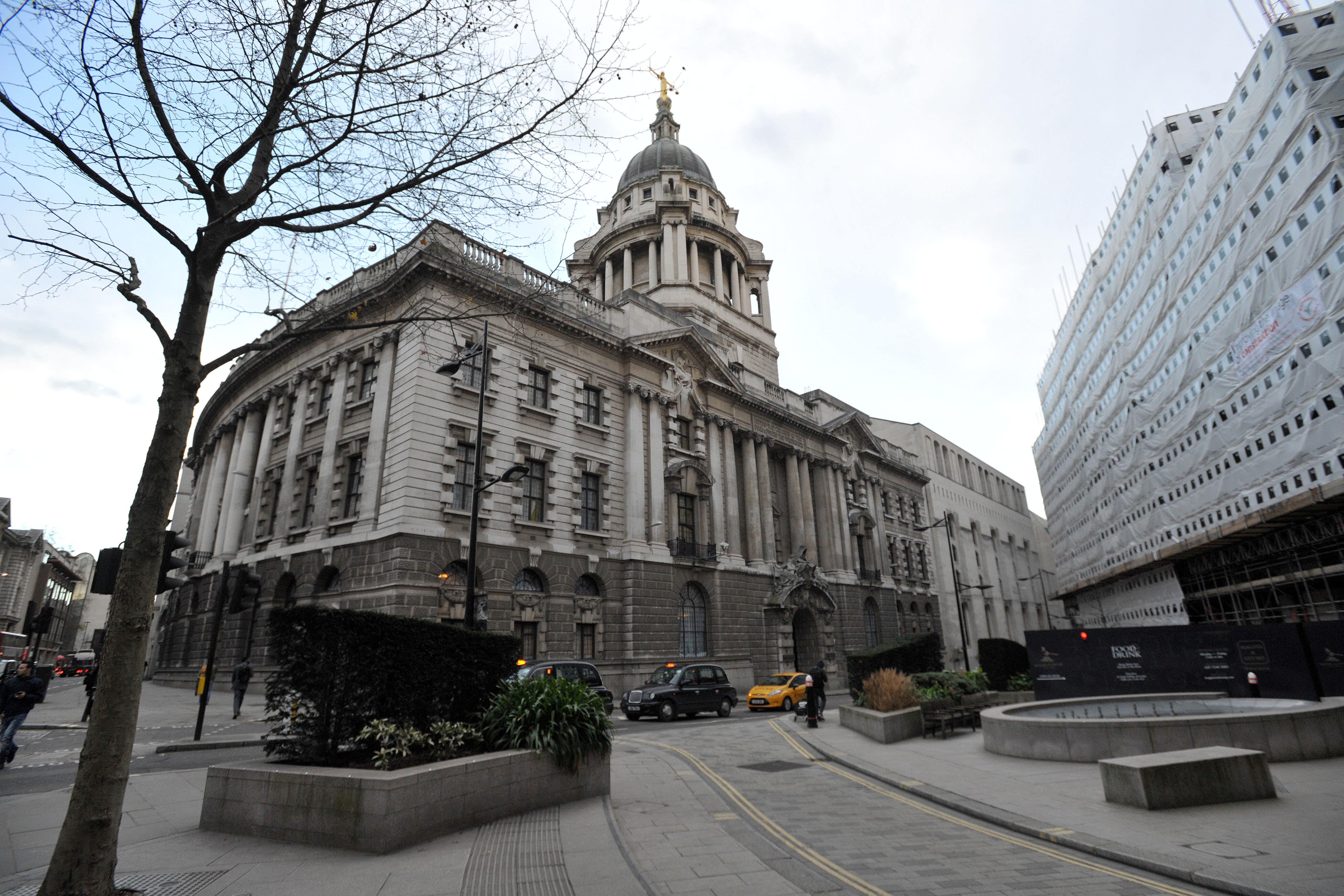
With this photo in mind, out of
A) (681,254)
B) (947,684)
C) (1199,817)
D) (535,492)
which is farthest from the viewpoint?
(681,254)

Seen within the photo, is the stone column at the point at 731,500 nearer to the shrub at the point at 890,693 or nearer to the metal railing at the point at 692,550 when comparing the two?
the metal railing at the point at 692,550

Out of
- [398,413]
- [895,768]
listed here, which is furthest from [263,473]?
[895,768]

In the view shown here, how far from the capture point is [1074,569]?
59.9 metres

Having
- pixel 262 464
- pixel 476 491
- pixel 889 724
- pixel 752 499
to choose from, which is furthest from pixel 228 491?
A: pixel 889 724

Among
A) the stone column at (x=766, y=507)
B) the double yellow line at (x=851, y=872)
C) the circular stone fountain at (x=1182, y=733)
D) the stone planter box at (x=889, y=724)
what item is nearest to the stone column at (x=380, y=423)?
the stone planter box at (x=889, y=724)

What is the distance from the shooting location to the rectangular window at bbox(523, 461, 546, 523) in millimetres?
25141

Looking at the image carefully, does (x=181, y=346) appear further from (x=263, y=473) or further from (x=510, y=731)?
(x=263, y=473)

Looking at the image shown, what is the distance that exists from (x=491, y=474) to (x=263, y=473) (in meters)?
12.3

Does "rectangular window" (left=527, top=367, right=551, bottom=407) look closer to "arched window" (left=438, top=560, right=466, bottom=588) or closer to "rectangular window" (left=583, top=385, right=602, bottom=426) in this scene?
"rectangular window" (left=583, top=385, right=602, bottom=426)

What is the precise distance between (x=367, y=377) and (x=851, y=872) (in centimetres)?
2477

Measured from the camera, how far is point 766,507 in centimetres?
3584

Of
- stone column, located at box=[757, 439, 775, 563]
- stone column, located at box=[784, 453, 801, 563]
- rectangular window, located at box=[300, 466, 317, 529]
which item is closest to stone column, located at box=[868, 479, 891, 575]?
stone column, located at box=[784, 453, 801, 563]

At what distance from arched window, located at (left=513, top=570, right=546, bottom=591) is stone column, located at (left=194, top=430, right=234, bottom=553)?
19745 millimetres

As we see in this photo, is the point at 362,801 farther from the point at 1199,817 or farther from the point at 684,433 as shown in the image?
the point at 684,433
